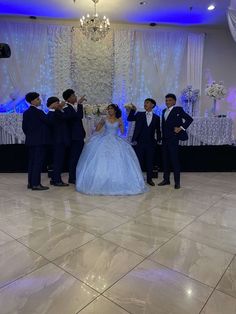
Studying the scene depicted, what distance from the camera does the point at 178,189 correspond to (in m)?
4.01

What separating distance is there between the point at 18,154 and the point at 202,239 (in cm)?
390

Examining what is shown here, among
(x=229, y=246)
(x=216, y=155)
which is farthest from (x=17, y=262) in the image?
(x=216, y=155)

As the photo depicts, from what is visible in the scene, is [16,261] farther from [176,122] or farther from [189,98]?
[189,98]

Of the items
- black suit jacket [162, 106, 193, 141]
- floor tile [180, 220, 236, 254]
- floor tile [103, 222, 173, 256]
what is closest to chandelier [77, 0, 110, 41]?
black suit jacket [162, 106, 193, 141]

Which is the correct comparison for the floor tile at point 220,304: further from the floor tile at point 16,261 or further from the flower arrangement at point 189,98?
the flower arrangement at point 189,98

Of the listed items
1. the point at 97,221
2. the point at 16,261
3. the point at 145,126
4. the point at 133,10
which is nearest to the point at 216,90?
the point at 145,126

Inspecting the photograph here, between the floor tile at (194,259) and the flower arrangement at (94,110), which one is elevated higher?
the flower arrangement at (94,110)

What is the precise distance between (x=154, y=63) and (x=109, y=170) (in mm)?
3323

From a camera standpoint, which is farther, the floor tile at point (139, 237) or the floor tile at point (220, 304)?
the floor tile at point (139, 237)

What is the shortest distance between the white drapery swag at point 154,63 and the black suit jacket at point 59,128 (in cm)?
210

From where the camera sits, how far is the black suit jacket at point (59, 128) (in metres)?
3.93

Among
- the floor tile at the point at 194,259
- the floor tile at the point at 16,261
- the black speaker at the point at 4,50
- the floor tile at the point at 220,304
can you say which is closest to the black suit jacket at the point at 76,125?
the black speaker at the point at 4,50

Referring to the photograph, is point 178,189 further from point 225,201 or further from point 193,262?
point 193,262

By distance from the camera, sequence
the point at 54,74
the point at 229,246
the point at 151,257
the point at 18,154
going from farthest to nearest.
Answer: the point at 54,74
the point at 18,154
the point at 229,246
the point at 151,257
